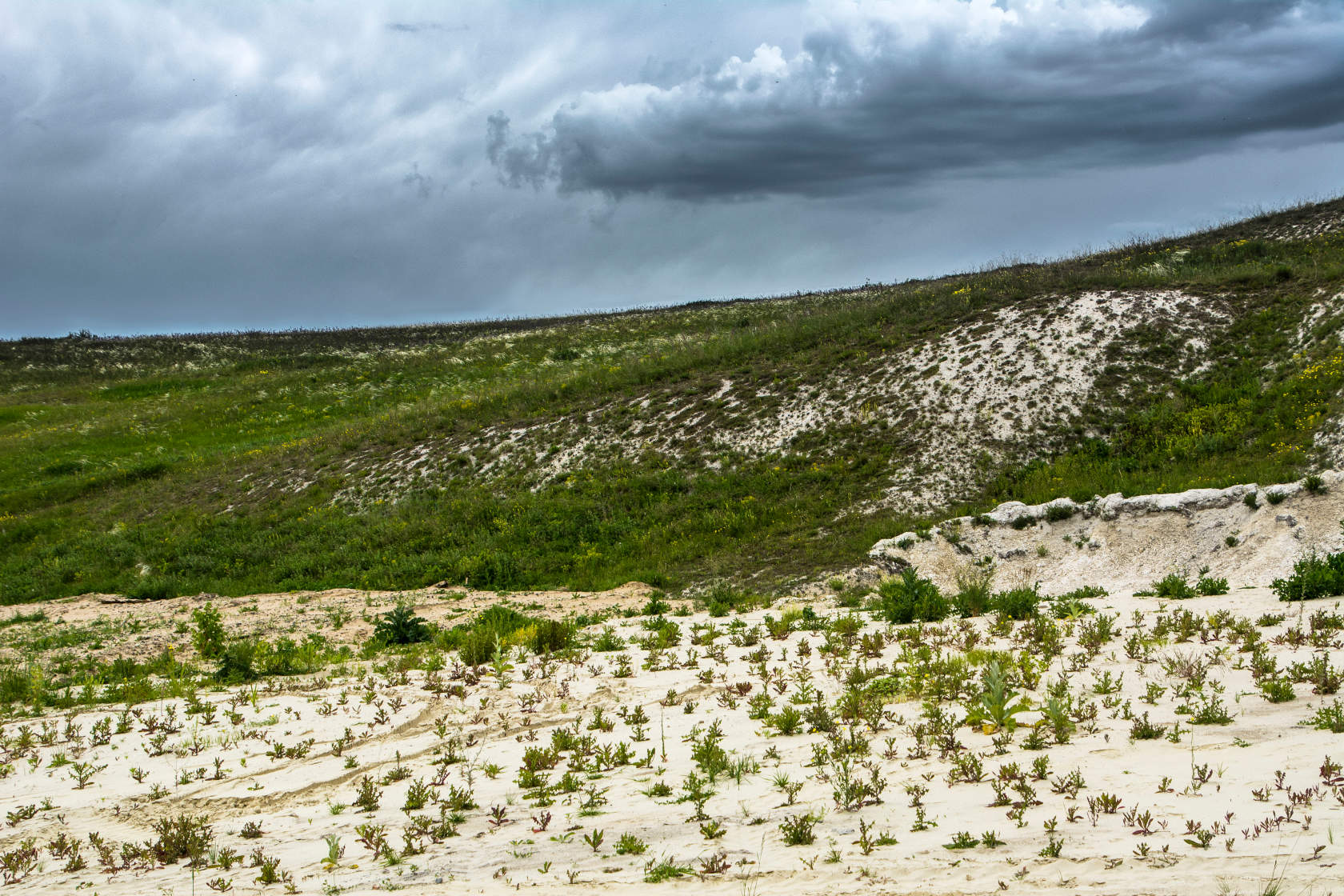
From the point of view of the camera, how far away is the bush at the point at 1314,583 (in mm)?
10273

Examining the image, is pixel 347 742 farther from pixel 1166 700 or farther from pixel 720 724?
pixel 1166 700

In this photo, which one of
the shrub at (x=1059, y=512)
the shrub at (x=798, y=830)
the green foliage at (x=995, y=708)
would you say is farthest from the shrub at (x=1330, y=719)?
the shrub at (x=1059, y=512)

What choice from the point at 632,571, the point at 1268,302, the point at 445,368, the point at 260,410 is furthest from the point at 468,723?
the point at 445,368

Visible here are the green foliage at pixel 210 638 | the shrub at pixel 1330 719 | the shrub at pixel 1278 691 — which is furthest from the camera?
the green foliage at pixel 210 638

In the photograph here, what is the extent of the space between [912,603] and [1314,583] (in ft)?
15.1

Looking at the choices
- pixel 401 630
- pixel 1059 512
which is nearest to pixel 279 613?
pixel 401 630

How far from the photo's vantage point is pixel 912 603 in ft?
39.4

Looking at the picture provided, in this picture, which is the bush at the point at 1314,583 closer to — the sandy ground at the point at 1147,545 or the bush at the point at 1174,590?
the bush at the point at 1174,590

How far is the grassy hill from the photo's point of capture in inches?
789

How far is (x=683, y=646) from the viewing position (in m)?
11.6

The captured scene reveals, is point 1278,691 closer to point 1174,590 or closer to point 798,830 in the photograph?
point 798,830

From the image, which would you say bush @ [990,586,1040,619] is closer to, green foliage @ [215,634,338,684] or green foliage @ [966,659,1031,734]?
green foliage @ [966,659,1031,734]

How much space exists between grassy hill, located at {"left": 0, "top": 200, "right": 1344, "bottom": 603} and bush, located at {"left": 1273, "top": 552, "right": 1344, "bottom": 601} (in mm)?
7156

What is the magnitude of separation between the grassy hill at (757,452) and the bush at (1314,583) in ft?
23.5
